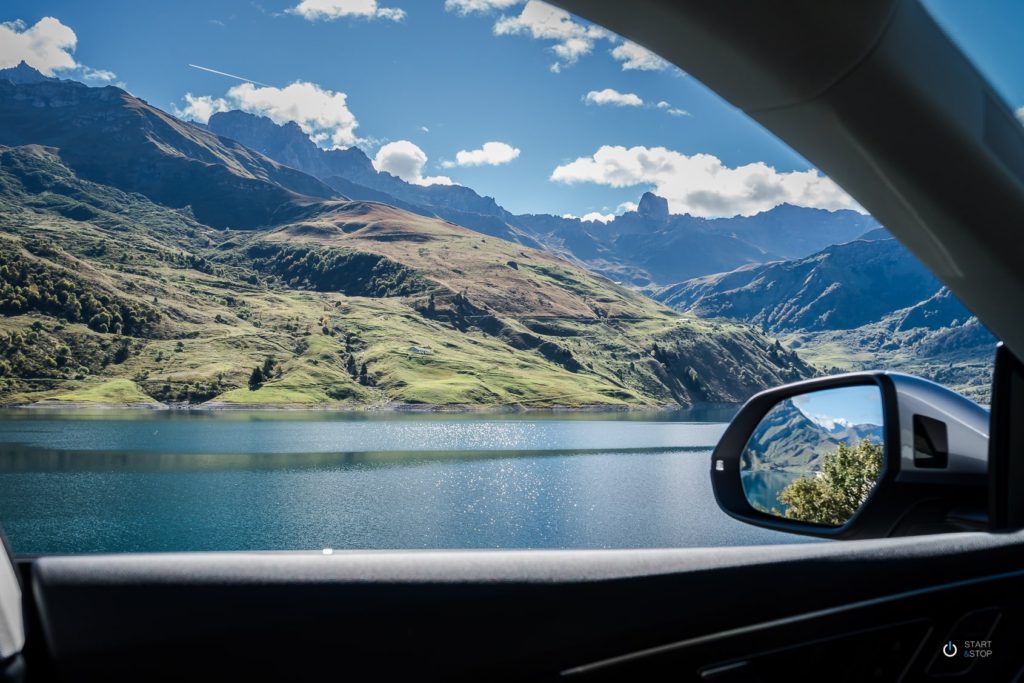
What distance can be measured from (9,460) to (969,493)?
70342mm

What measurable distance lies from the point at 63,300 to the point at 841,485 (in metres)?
183

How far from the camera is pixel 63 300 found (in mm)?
159500

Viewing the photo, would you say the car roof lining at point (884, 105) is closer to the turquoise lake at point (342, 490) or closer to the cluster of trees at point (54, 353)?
the turquoise lake at point (342, 490)

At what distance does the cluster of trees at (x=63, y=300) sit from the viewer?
6132 inches

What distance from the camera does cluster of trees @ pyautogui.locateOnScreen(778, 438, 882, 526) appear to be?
9.99 feet

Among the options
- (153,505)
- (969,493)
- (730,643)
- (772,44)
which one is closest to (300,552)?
(730,643)

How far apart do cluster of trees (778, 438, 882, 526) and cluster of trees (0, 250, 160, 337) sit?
177059 mm

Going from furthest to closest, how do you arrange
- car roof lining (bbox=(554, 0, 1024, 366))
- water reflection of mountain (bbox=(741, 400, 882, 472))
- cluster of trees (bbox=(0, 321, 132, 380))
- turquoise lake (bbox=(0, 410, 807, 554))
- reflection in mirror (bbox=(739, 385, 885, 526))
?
1. cluster of trees (bbox=(0, 321, 132, 380))
2. turquoise lake (bbox=(0, 410, 807, 554))
3. water reflection of mountain (bbox=(741, 400, 882, 472))
4. reflection in mirror (bbox=(739, 385, 885, 526))
5. car roof lining (bbox=(554, 0, 1024, 366))

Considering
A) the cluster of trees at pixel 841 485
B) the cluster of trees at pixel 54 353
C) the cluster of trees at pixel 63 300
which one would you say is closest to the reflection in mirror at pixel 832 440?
the cluster of trees at pixel 841 485

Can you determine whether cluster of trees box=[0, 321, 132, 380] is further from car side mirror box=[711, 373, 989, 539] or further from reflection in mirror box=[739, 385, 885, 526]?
car side mirror box=[711, 373, 989, 539]

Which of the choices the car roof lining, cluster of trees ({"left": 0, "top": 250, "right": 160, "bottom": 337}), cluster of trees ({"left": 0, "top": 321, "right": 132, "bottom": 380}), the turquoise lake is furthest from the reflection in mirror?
cluster of trees ({"left": 0, "top": 250, "right": 160, "bottom": 337})

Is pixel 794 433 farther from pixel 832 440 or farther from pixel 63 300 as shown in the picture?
pixel 63 300

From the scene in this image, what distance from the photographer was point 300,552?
2.30 metres

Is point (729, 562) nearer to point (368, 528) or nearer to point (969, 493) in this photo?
point (969, 493)
